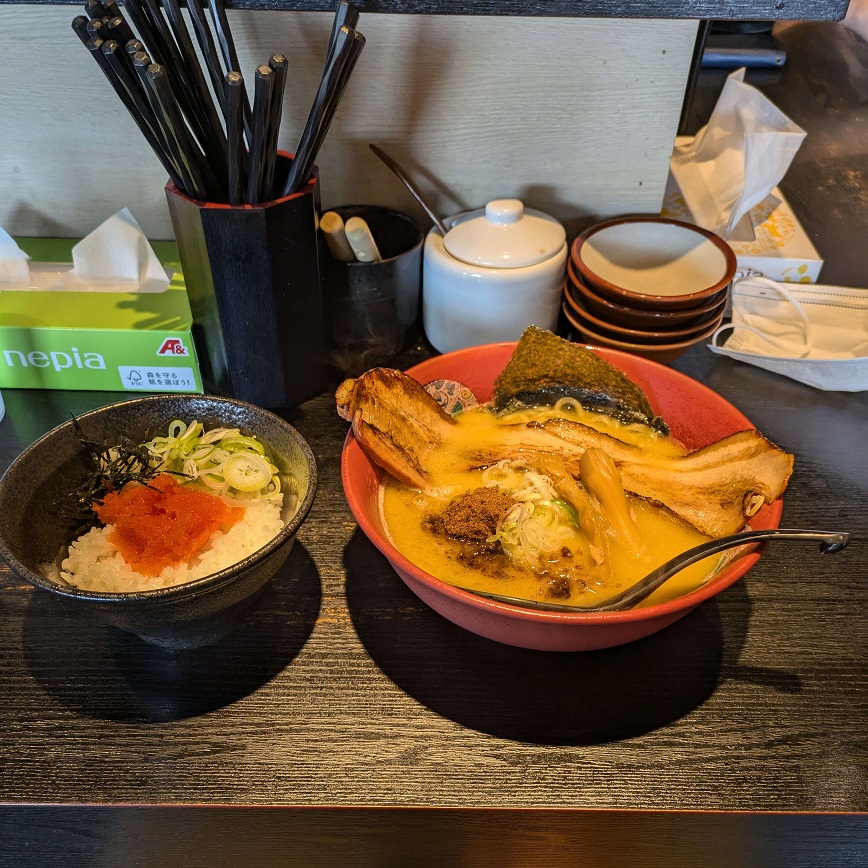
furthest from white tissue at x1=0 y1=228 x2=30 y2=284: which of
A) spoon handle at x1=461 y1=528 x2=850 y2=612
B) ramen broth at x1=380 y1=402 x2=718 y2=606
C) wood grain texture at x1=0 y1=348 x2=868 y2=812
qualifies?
spoon handle at x1=461 y1=528 x2=850 y2=612

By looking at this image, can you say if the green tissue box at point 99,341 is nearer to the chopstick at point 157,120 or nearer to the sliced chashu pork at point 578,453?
the chopstick at point 157,120

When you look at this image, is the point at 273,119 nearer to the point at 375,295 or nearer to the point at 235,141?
the point at 235,141

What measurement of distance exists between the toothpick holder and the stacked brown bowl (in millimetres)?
468

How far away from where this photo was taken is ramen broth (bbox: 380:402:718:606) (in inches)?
38.2

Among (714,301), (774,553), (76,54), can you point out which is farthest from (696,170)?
(76,54)

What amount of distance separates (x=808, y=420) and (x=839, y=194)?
88cm

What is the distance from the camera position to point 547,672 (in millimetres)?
989

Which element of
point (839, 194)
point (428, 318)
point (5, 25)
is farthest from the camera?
point (839, 194)

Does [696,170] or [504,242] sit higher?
[504,242]

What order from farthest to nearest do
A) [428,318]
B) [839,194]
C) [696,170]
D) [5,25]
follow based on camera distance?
[839,194], [696,170], [428,318], [5,25]

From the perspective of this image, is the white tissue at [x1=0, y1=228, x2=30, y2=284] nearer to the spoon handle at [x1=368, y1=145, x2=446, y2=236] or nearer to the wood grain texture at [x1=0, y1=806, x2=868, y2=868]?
the spoon handle at [x1=368, y1=145, x2=446, y2=236]

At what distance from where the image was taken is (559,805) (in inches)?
33.9

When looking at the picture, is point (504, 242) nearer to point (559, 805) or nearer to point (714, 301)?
point (714, 301)

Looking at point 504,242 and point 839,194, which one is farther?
point 839,194
